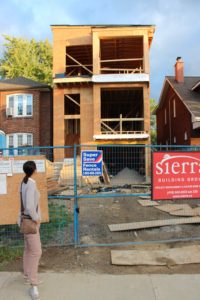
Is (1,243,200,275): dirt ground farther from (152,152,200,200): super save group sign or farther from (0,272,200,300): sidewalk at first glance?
(152,152,200,200): super save group sign

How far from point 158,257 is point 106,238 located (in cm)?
170

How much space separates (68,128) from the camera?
25.9 metres

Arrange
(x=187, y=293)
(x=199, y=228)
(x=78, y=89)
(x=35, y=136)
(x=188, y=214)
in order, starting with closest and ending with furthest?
(x=187, y=293) → (x=199, y=228) → (x=188, y=214) → (x=78, y=89) → (x=35, y=136)

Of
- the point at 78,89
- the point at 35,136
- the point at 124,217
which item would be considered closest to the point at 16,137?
the point at 35,136

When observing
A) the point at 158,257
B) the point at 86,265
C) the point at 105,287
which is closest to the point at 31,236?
the point at 105,287

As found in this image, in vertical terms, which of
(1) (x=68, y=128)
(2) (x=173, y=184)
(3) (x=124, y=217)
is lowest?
(3) (x=124, y=217)

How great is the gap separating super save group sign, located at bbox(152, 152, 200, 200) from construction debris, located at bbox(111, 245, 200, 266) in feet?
3.53

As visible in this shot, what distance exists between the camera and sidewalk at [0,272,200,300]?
15.7 feet

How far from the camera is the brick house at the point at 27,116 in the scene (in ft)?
83.3

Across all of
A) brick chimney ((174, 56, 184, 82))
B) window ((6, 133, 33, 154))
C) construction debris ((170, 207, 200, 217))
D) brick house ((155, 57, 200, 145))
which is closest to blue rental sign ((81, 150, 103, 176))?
construction debris ((170, 207, 200, 217))

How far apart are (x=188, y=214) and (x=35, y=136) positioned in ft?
57.4

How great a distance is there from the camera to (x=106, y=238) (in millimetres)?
7746

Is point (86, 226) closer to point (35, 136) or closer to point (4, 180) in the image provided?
point (4, 180)

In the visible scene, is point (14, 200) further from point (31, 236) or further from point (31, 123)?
point (31, 123)
